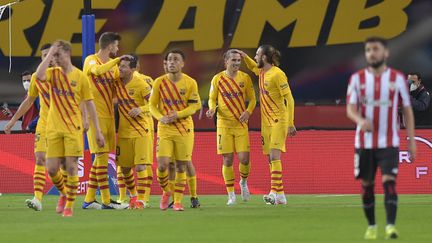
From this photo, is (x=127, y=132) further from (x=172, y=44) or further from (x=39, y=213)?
(x=172, y=44)

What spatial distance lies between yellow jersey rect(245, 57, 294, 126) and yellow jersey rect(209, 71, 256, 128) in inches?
8.8

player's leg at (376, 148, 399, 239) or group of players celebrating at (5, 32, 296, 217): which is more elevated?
group of players celebrating at (5, 32, 296, 217)

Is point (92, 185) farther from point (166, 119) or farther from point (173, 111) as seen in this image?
point (173, 111)

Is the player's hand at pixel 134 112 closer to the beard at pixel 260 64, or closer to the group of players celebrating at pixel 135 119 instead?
the group of players celebrating at pixel 135 119

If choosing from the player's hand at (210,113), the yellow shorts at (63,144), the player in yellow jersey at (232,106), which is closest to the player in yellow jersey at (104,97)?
the player's hand at (210,113)

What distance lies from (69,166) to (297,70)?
974cm

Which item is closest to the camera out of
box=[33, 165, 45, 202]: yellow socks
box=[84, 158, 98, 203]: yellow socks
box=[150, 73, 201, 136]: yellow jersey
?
box=[33, 165, 45, 202]: yellow socks

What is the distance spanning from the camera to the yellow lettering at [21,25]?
25688 mm

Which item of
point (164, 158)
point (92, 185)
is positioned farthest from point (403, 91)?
point (92, 185)

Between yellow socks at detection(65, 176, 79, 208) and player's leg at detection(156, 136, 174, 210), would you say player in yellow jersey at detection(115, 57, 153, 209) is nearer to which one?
player's leg at detection(156, 136, 174, 210)

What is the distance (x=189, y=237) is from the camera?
12.9m

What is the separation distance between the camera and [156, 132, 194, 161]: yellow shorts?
17.9m

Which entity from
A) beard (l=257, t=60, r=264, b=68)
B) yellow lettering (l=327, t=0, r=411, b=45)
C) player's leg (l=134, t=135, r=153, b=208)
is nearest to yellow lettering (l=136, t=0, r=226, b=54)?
yellow lettering (l=327, t=0, r=411, b=45)

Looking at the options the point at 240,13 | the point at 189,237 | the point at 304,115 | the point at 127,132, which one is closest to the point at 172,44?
the point at 240,13
